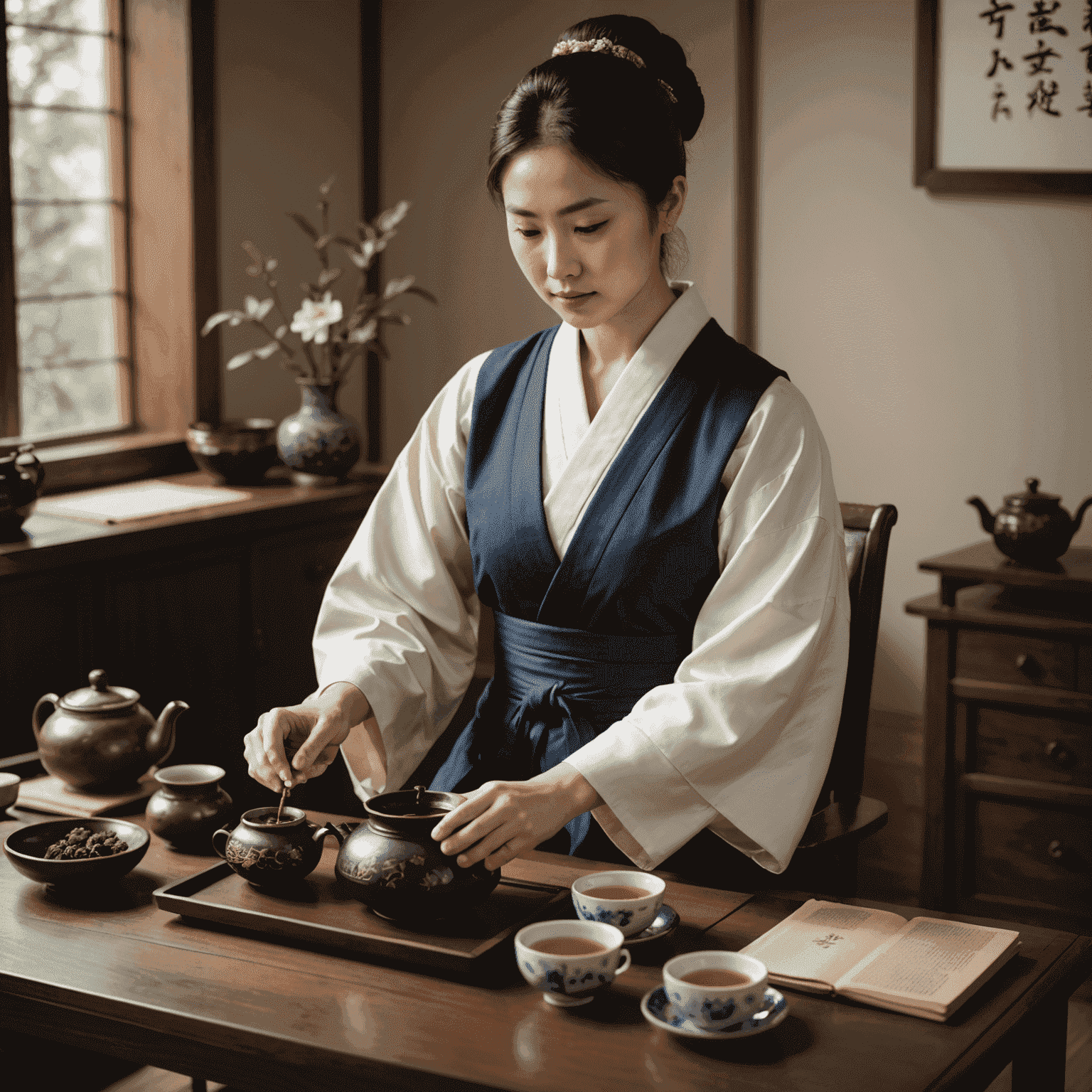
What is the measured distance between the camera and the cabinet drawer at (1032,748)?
3234 mm

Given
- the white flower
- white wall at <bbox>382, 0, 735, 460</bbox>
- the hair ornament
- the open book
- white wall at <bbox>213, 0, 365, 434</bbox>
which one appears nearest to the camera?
the open book

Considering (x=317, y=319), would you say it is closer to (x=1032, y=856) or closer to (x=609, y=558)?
(x=609, y=558)

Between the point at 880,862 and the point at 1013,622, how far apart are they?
2.96ft

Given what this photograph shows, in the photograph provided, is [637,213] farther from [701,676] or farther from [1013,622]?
[1013,622]

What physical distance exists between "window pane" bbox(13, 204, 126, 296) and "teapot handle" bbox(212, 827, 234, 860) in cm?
239

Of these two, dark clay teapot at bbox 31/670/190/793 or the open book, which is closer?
the open book

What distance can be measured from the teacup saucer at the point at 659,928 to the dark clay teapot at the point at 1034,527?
1.94 meters

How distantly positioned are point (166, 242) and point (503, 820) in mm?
2799

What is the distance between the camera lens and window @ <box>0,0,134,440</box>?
3758mm

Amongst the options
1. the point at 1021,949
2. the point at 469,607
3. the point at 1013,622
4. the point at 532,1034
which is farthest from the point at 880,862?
the point at 532,1034

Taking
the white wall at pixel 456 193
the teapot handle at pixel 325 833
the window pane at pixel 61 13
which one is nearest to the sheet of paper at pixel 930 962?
the teapot handle at pixel 325 833

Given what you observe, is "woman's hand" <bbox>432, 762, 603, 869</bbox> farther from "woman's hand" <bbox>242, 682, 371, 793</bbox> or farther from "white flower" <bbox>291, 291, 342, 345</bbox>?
"white flower" <bbox>291, 291, 342, 345</bbox>

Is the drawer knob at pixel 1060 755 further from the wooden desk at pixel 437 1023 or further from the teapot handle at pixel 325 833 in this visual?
the teapot handle at pixel 325 833

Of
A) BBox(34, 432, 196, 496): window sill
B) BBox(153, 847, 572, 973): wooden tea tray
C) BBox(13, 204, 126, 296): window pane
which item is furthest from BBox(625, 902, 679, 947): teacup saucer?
BBox(13, 204, 126, 296): window pane
